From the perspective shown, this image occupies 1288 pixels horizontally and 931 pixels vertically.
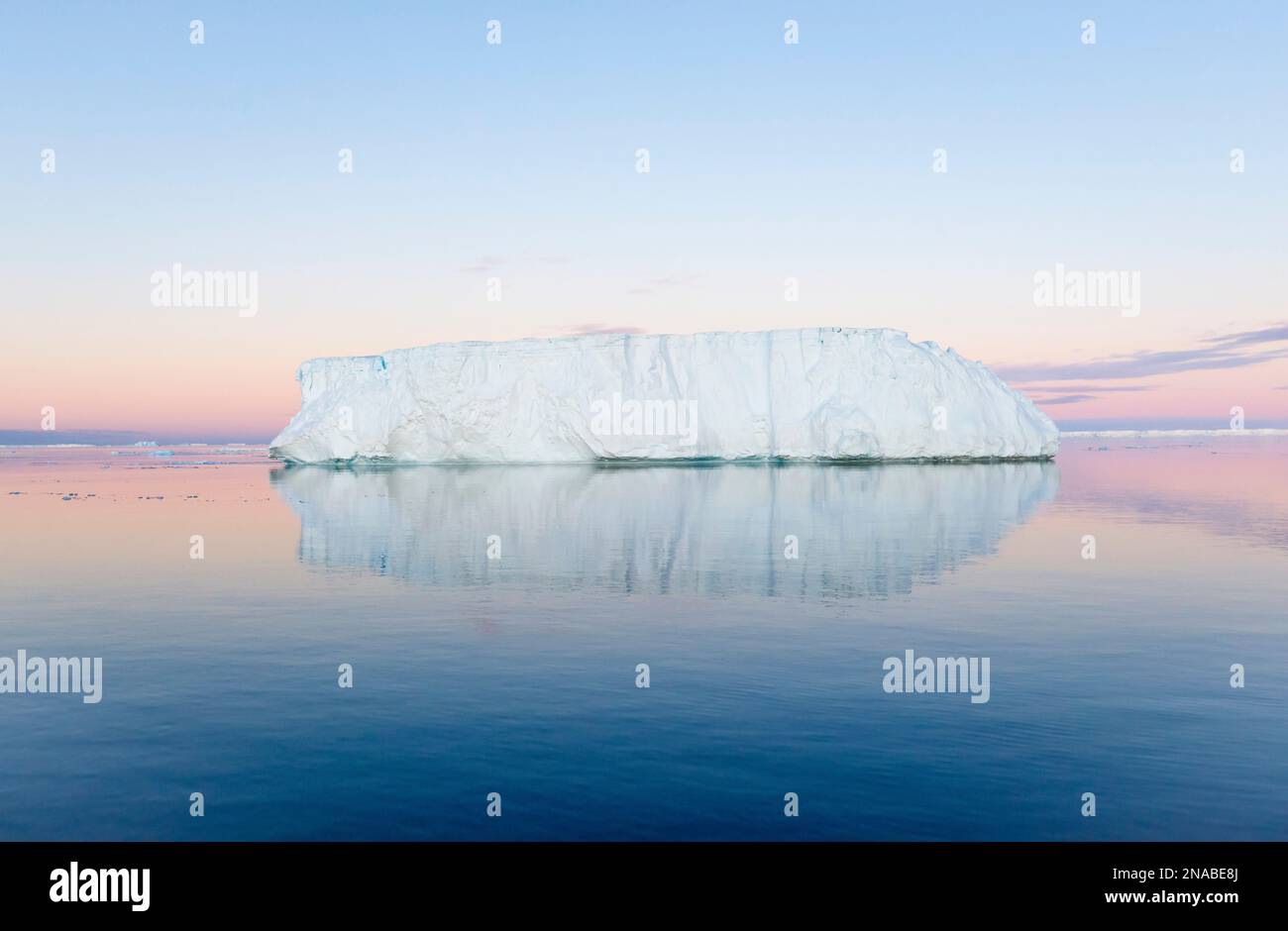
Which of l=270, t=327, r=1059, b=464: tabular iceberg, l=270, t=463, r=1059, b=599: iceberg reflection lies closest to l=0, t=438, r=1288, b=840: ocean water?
l=270, t=463, r=1059, b=599: iceberg reflection

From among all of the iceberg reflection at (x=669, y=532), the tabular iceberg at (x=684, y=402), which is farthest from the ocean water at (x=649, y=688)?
the tabular iceberg at (x=684, y=402)

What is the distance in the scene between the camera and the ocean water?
5.36 metres

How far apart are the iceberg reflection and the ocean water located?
15 centimetres

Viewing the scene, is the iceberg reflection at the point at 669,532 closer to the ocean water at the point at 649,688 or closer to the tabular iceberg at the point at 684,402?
the ocean water at the point at 649,688

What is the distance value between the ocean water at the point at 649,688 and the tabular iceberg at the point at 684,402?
29940 millimetres

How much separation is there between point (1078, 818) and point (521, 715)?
3926 mm

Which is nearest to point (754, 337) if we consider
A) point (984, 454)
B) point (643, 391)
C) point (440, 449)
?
point (643, 391)

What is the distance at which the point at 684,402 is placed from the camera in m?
50.1

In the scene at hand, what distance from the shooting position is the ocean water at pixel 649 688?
17.6 feet
